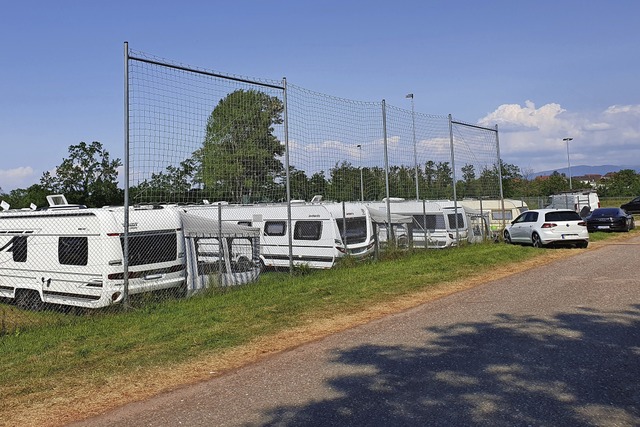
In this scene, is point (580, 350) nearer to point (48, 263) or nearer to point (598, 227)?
point (48, 263)

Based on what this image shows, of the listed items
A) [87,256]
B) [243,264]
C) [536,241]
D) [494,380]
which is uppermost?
[87,256]

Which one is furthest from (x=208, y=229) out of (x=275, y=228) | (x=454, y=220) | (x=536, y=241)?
(x=536, y=241)

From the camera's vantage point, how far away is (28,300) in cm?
1170

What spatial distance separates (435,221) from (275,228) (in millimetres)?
7129

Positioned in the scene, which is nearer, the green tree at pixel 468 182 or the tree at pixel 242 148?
the tree at pixel 242 148

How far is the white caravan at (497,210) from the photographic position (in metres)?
24.1

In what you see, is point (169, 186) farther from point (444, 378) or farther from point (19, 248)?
point (444, 378)

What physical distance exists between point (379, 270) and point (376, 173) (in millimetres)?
4637

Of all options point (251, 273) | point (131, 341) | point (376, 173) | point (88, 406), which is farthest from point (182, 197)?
point (376, 173)

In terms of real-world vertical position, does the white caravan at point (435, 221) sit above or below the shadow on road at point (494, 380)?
above

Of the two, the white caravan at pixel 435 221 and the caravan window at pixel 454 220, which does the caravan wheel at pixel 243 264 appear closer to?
the white caravan at pixel 435 221

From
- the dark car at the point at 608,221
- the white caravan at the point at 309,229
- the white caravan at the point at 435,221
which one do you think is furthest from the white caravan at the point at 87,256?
the dark car at the point at 608,221

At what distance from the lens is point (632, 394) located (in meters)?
4.87

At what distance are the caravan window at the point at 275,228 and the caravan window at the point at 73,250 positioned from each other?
697cm
